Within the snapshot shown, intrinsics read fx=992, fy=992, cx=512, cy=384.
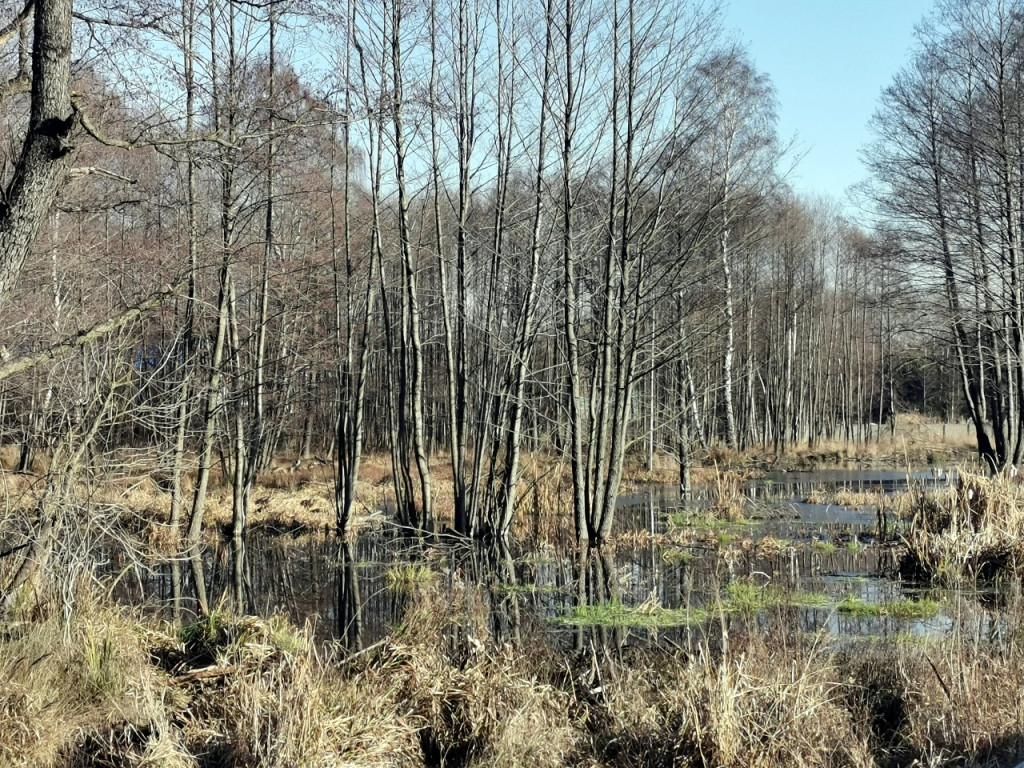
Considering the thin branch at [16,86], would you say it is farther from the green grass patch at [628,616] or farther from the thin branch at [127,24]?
the green grass patch at [628,616]

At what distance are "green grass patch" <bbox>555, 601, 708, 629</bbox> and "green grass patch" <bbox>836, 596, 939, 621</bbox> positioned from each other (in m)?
1.42

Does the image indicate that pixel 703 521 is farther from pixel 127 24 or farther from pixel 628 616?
pixel 127 24

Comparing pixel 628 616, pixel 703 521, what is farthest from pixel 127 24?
pixel 703 521

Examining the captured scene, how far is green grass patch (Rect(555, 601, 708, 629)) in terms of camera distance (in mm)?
9180

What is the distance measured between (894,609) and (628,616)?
2.54 meters

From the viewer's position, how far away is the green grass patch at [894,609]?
929cm

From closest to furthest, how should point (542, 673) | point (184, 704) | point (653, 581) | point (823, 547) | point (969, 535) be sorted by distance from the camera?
point (184, 704), point (542, 673), point (969, 535), point (653, 581), point (823, 547)

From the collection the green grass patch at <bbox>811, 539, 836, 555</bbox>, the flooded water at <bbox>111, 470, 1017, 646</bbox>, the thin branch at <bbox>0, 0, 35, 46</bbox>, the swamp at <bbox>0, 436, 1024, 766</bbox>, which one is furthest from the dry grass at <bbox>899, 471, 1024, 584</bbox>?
the thin branch at <bbox>0, 0, 35, 46</bbox>

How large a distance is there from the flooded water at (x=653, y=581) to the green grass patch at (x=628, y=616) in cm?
4

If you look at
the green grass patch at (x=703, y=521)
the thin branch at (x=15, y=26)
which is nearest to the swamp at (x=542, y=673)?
the thin branch at (x=15, y=26)

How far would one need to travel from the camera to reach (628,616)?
943 cm

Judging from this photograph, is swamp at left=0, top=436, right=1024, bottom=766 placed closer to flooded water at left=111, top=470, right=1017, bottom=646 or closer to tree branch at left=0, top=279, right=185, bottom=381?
flooded water at left=111, top=470, right=1017, bottom=646

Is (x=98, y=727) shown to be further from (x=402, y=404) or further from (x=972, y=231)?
(x=972, y=231)

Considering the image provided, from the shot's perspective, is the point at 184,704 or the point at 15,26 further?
the point at 15,26
